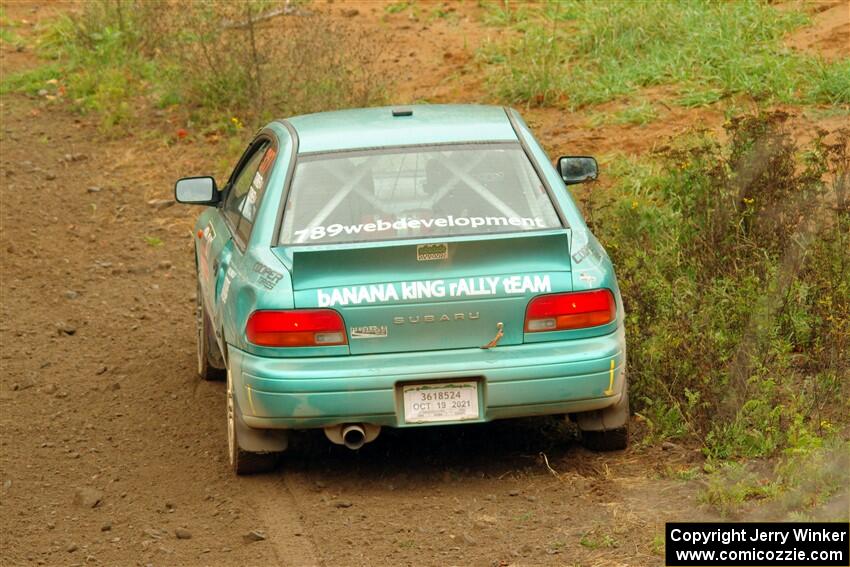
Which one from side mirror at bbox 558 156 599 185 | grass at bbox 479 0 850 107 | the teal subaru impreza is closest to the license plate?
the teal subaru impreza

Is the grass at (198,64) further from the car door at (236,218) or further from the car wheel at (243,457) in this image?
the car wheel at (243,457)

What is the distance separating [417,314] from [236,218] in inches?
61.9

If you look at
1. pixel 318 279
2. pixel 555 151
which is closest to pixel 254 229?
pixel 318 279

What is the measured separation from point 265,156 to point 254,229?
841mm

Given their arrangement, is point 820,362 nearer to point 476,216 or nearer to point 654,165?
point 476,216

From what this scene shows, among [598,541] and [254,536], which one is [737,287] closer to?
[598,541]

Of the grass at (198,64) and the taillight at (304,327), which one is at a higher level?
the taillight at (304,327)

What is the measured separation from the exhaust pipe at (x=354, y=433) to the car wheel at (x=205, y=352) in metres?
2.11

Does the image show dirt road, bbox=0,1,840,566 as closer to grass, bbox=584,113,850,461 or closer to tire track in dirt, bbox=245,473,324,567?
tire track in dirt, bbox=245,473,324,567

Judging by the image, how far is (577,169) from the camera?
7.19m

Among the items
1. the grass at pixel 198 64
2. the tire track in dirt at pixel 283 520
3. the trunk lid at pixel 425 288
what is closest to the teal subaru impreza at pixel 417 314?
the trunk lid at pixel 425 288

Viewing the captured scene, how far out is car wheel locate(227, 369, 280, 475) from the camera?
6.43m

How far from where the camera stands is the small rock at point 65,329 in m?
9.47

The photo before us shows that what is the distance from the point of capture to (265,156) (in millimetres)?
7176
